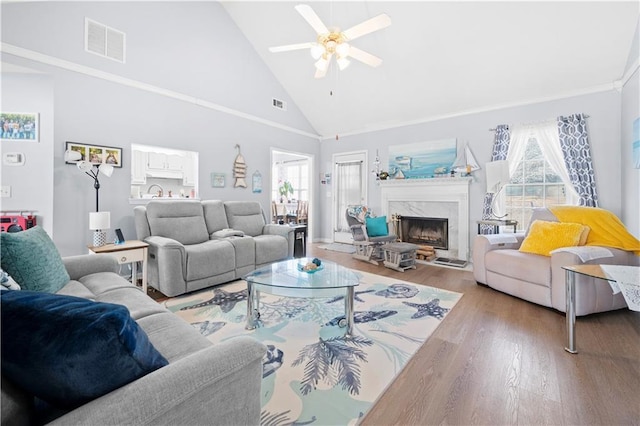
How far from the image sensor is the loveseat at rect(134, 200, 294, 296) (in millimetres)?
2961

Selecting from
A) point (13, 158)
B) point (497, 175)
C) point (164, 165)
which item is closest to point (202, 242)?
point (13, 158)

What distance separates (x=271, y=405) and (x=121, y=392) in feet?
3.23

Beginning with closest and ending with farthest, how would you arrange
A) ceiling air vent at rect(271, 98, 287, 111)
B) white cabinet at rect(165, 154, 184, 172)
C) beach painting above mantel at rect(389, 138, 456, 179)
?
beach painting above mantel at rect(389, 138, 456, 179) < white cabinet at rect(165, 154, 184, 172) < ceiling air vent at rect(271, 98, 287, 111)

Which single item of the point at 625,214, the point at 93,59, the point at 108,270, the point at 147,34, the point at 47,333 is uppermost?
the point at 147,34

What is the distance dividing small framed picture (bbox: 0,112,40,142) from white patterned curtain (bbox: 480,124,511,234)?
6372 millimetres

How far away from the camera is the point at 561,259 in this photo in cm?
251

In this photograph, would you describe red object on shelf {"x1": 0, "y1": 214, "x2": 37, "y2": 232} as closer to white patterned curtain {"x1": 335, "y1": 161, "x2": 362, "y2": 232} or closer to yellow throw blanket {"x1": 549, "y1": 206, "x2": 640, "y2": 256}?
white patterned curtain {"x1": 335, "y1": 161, "x2": 362, "y2": 232}

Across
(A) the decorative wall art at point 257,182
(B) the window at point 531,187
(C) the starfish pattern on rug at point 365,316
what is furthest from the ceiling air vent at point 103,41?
(B) the window at point 531,187

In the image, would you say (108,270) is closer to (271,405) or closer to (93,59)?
(271,405)

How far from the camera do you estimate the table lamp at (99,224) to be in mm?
2912

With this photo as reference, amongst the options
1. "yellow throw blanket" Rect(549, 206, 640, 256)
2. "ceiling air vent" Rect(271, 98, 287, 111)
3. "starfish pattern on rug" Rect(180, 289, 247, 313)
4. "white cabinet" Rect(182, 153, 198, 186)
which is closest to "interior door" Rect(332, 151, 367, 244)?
"ceiling air vent" Rect(271, 98, 287, 111)

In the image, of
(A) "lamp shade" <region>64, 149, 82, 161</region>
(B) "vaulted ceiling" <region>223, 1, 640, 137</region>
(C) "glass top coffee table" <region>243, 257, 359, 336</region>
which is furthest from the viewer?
(B) "vaulted ceiling" <region>223, 1, 640, 137</region>

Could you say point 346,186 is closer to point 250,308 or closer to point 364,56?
point 364,56

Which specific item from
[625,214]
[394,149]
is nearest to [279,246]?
[394,149]
